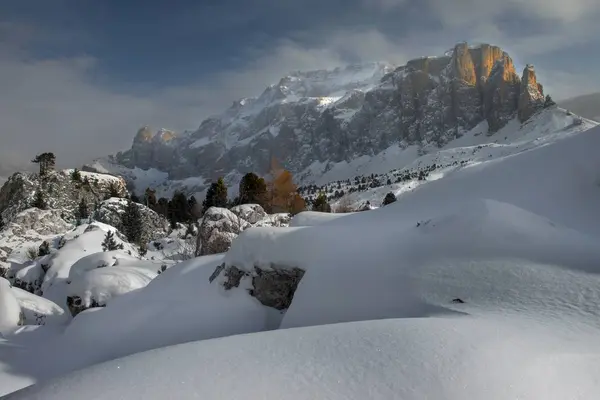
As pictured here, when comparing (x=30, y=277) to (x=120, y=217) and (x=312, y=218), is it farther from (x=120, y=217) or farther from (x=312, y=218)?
(x=312, y=218)

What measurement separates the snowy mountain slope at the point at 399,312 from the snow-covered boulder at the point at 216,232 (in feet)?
26.9

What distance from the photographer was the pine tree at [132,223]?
37.3m

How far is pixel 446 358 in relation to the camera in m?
4.65

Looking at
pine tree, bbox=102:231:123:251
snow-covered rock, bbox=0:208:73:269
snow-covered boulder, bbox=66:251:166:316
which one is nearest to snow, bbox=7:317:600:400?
snow-covered boulder, bbox=66:251:166:316

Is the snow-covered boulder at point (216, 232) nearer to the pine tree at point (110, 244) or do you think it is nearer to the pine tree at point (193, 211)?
the pine tree at point (110, 244)

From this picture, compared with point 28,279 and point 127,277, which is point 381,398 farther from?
point 28,279

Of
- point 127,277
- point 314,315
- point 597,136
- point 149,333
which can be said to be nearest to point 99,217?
point 127,277

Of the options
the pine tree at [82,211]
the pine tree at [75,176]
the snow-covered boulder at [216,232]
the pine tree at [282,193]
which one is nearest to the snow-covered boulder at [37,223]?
the pine tree at [82,211]

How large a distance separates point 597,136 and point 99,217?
3889 centimetres

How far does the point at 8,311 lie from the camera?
14.4 m

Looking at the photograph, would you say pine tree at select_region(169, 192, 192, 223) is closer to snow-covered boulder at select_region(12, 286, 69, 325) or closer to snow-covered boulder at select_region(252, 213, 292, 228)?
snow-covered boulder at select_region(252, 213, 292, 228)

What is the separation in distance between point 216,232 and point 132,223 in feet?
63.4

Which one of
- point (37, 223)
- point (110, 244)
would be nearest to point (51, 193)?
point (37, 223)

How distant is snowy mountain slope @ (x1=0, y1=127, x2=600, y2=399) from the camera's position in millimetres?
4371
